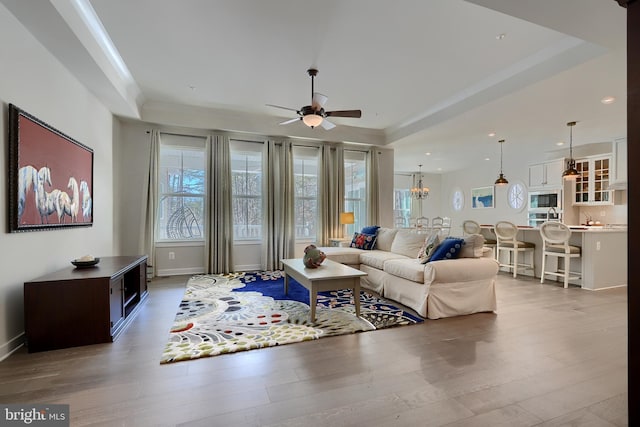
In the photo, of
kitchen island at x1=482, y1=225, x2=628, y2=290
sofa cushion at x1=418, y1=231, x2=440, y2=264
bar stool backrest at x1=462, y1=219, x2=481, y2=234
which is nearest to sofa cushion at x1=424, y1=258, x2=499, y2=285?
sofa cushion at x1=418, y1=231, x2=440, y2=264

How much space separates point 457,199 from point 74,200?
36.2 ft

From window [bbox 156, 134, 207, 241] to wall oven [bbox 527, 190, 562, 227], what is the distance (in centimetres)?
820

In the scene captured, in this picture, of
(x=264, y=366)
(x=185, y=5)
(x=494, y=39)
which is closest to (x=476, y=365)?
(x=264, y=366)

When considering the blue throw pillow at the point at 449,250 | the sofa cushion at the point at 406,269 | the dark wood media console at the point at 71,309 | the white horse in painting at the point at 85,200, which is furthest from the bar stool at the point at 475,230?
the white horse in painting at the point at 85,200

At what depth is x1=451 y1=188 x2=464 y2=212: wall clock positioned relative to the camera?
10.8 meters

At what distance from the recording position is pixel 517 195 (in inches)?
345

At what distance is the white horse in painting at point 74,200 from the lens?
3266 mm

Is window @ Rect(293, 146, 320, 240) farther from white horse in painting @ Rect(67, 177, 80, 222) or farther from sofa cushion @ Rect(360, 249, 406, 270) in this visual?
white horse in painting @ Rect(67, 177, 80, 222)

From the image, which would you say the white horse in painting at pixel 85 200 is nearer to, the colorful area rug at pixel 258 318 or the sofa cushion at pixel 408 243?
the colorful area rug at pixel 258 318

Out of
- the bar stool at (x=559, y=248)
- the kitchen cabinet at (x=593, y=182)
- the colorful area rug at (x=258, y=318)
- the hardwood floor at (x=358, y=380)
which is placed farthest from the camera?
the kitchen cabinet at (x=593, y=182)

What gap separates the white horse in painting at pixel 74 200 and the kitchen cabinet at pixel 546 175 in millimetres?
9867

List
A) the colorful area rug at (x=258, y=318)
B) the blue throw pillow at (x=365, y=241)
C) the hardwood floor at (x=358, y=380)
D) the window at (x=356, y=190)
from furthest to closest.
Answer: the window at (x=356, y=190) → the blue throw pillow at (x=365, y=241) → the colorful area rug at (x=258, y=318) → the hardwood floor at (x=358, y=380)

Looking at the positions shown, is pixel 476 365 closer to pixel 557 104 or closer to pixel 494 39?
pixel 494 39

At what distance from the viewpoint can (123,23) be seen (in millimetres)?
2889
